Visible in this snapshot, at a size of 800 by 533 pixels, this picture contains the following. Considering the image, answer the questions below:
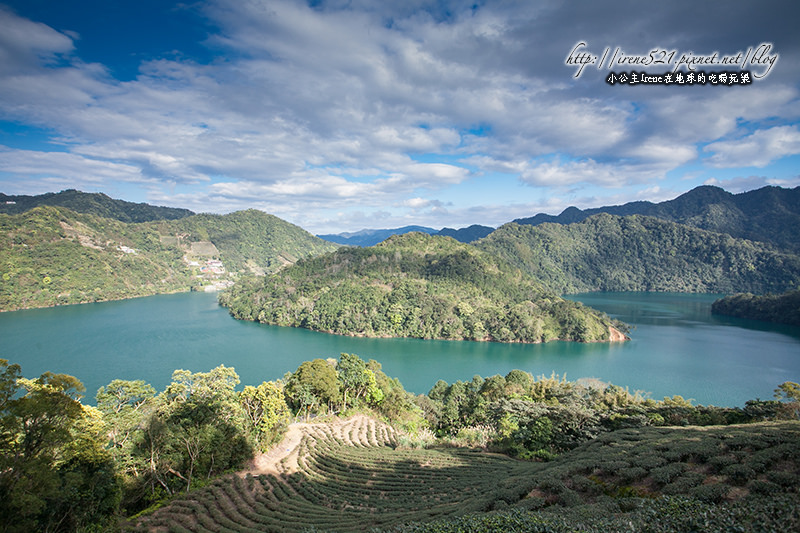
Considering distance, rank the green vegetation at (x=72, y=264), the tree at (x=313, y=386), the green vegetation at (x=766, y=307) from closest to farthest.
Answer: the tree at (x=313, y=386)
the green vegetation at (x=766, y=307)
the green vegetation at (x=72, y=264)

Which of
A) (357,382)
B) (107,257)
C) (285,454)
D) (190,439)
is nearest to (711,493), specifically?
(190,439)

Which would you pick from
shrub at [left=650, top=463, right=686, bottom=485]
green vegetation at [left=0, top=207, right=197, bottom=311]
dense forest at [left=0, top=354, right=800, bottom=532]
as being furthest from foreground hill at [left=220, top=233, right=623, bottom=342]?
shrub at [left=650, top=463, right=686, bottom=485]

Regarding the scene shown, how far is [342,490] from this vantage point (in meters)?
16.1

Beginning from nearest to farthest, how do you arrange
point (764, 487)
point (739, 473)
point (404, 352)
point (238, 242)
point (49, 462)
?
point (764, 487), point (739, 473), point (49, 462), point (404, 352), point (238, 242)

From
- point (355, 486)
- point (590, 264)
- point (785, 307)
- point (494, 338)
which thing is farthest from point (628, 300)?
point (355, 486)

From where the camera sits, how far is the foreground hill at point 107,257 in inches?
3604

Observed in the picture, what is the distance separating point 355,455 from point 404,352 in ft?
145

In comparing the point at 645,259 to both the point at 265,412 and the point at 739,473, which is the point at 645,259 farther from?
the point at 739,473

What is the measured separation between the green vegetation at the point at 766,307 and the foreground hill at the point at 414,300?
37.4 m

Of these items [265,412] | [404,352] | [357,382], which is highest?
[265,412]

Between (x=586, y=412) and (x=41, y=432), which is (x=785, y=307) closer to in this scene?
(x=586, y=412)

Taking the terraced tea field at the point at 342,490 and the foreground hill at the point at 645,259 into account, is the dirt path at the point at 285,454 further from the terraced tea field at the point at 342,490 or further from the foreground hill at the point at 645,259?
the foreground hill at the point at 645,259

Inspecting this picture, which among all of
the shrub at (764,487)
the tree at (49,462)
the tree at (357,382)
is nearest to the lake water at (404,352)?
Answer: the tree at (357,382)

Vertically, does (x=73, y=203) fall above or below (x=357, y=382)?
above
